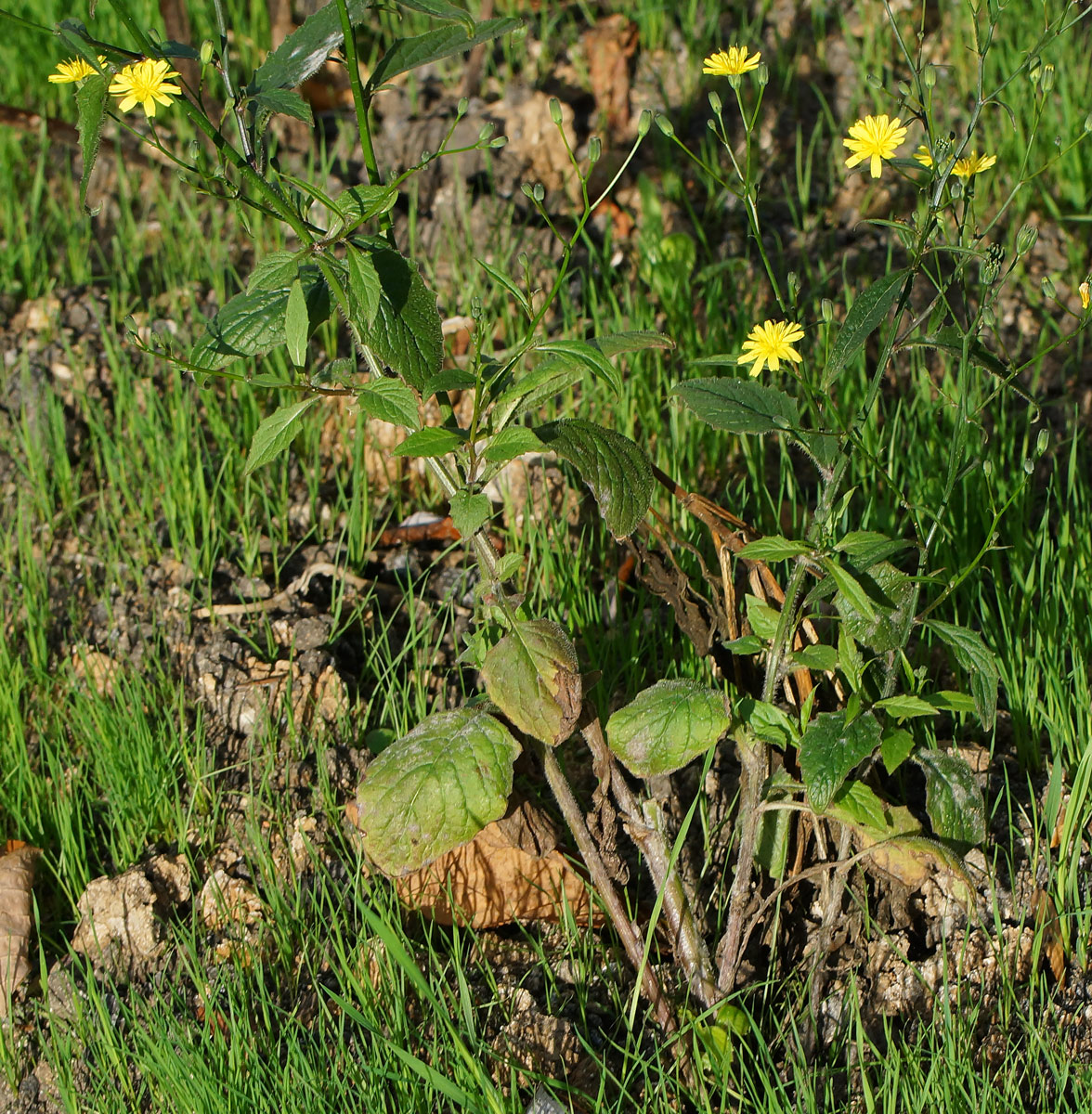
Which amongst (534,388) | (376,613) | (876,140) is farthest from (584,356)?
(376,613)

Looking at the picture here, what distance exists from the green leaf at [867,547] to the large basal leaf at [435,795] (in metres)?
0.47

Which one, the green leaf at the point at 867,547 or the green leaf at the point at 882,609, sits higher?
the green leaf at the point at 867,547

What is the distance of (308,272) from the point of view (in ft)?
4.58

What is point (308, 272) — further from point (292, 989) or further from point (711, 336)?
point (711, 336)

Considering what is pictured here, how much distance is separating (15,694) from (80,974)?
50cm

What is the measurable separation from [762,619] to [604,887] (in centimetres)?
41

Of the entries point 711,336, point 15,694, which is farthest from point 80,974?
point 711,336

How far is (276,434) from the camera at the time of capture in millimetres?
1343

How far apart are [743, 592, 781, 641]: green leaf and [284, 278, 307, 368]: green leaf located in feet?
2.12

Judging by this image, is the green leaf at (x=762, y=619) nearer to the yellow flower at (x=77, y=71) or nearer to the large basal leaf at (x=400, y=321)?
the large basal leaf at (x=400, y=321)

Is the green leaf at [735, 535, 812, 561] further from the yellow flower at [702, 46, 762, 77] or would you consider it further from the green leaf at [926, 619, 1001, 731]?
the yellow flower at [702, 46, 762, 77]

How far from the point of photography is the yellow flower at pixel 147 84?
123 centimetres

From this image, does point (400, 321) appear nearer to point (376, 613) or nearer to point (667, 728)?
point (667, 728)

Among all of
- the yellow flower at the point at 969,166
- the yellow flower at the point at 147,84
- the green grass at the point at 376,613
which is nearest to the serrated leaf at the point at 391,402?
the green grass at the point at 376,613
